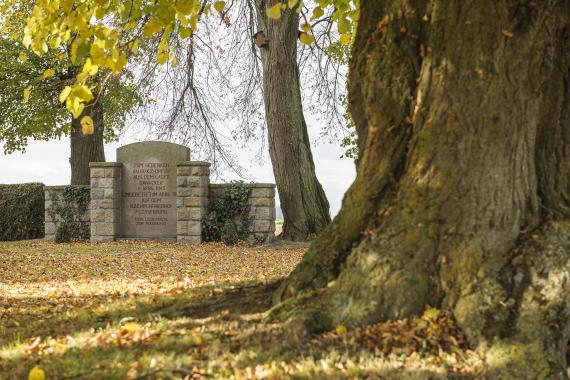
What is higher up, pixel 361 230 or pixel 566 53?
pixel 566 53

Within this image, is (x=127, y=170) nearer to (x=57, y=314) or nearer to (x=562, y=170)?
(x=57, y=314)

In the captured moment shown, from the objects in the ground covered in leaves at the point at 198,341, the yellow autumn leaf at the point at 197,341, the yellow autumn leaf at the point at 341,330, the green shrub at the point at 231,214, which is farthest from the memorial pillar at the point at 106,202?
the yellow autumn leaf at the point at 341,330

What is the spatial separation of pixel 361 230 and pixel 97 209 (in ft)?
39.3

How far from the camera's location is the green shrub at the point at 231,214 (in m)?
14.4

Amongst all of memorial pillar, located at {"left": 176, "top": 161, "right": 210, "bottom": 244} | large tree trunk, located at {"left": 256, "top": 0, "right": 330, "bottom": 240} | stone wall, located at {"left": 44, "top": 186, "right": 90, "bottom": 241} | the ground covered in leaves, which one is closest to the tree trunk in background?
stone wall, located at {"left": 44, "top": 186, "right": 90, "bottom": 241}

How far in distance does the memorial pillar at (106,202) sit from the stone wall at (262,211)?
339cm

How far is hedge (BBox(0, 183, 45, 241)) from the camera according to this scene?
18250 millimetres

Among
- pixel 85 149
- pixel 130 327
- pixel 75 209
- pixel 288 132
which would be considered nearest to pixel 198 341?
pixel 130 327

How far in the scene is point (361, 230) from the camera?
14.1 ft

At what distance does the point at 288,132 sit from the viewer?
13891 mm

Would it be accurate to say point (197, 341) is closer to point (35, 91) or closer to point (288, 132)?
point (288, 132)

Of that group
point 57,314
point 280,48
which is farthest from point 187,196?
point 57,314

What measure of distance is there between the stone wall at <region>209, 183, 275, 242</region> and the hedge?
7.57 metres

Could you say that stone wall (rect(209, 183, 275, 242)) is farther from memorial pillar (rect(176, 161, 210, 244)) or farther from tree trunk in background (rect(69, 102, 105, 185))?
tree trunk in background (rect(69, 102, 105, 185))
